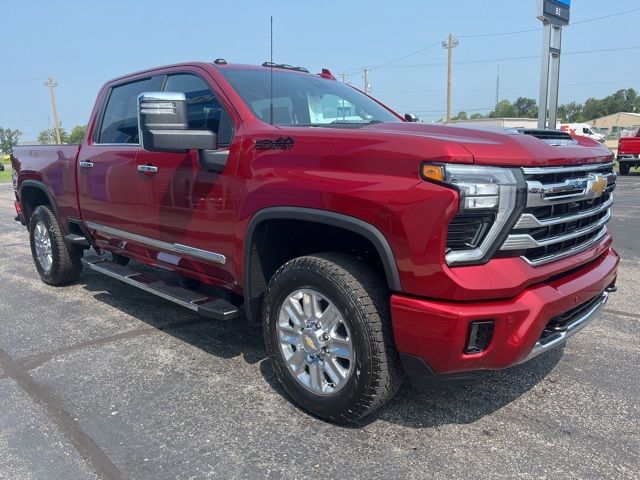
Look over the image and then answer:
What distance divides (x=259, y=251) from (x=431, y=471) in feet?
5.04

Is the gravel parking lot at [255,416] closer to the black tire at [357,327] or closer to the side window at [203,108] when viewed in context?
the black tire at [357,327]

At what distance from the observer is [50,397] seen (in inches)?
129

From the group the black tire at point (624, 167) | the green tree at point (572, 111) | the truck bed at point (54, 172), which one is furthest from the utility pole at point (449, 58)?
the green tree at point (572, 111)

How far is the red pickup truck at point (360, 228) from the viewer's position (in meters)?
2.37

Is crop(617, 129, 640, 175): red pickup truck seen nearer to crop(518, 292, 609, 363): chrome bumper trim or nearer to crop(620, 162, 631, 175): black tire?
crop(620, 162, 631, 175): black tire

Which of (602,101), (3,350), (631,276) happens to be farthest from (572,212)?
(602,101)

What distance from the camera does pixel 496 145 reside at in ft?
8.01

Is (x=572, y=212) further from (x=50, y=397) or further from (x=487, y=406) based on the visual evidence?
(x=50, y=397)

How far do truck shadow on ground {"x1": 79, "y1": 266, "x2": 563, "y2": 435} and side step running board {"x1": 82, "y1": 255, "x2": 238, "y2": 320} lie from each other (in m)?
0.45

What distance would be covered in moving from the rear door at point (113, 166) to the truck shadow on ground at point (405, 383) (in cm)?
82

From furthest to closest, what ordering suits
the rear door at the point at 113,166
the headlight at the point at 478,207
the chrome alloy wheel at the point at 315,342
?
the rear door at the point at 113,166 → the chrome alloy wheel at the point at 315,342 → the headlight at the point at 478,207

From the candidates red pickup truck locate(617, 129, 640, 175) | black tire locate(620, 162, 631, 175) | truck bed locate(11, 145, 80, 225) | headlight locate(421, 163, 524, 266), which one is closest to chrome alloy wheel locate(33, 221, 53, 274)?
truck bed locate(11, 145, 80, 225)

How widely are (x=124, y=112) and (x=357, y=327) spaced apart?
3.21 m

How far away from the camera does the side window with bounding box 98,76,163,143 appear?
174 inches
